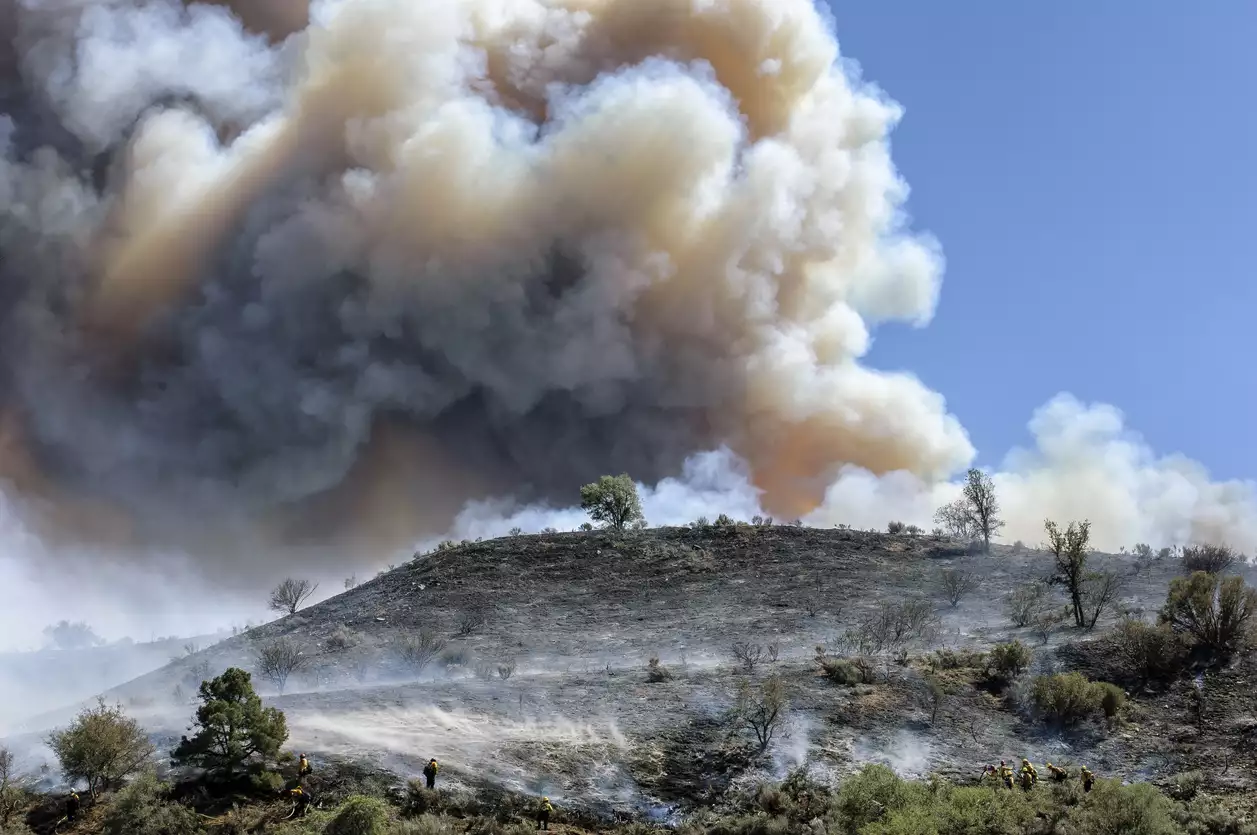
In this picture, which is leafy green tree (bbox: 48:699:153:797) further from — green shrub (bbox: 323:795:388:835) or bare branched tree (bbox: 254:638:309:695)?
bare branched tree (bbox: 254:638:309:695)

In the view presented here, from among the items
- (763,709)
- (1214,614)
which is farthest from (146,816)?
(1214,614)

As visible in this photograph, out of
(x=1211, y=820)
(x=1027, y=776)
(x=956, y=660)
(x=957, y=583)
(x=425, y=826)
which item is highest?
(x=957, y=583)

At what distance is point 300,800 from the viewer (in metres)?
29.6

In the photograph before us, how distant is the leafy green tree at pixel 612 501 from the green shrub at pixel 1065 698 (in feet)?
146

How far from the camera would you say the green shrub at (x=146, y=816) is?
92.0ft

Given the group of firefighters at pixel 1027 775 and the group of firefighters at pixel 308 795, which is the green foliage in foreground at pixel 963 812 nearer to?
the group of firefighters at pixel 1027 775

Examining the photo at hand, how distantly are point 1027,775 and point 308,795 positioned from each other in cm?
2235

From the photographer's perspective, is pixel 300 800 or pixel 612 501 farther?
pixel 612 501

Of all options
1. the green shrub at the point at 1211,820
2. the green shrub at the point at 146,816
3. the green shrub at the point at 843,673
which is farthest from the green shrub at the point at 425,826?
the green shrub at the point at 1211,820

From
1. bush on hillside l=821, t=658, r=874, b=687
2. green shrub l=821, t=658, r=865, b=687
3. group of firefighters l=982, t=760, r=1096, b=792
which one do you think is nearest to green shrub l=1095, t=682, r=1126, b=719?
group of firefighters l=982, t=760, r=1096, b=792

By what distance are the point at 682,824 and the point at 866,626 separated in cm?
1942

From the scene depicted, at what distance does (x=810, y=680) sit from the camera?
39.9 metres

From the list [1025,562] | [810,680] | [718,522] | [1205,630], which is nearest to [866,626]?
[810,680]

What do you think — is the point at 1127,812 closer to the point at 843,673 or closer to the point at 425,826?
the point at 843,673
